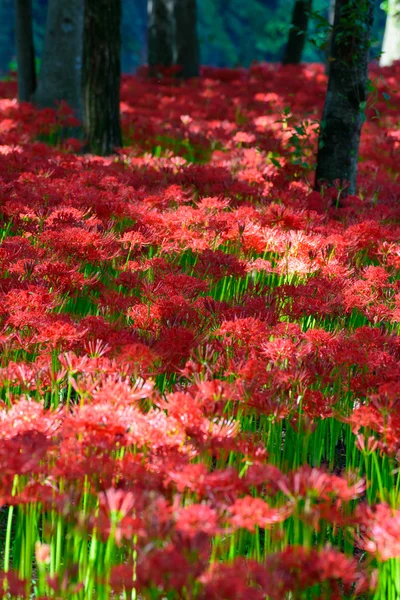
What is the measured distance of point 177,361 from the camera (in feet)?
10.2

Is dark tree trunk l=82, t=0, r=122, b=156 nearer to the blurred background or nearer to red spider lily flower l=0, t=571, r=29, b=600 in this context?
red spider lily flower l=0, t=571, r=29, b=600

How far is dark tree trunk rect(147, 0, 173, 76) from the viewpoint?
639 inches

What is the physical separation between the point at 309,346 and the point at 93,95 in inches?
245

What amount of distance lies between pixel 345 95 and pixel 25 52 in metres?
6.29

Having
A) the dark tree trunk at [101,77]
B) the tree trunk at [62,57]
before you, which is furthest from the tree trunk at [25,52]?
the dark tree trunk at [101,77]

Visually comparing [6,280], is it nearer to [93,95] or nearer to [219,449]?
[219,449]

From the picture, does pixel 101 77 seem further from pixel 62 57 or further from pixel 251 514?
pixel 251 514

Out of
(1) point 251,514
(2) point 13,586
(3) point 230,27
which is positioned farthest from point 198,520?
(3) point 230,27

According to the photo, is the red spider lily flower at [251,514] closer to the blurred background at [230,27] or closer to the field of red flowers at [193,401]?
the field of red flowers at [193,401]

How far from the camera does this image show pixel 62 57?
1064 cm

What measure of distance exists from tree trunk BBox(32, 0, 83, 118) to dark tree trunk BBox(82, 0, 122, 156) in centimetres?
201

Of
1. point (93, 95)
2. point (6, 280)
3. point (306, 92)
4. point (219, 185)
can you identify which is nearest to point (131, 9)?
point (306, 92)

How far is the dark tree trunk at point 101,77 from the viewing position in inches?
335

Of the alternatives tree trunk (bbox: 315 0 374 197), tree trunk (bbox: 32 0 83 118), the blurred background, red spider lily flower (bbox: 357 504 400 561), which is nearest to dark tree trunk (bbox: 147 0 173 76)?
tree trunk (bbox: 32 0 83 118)
